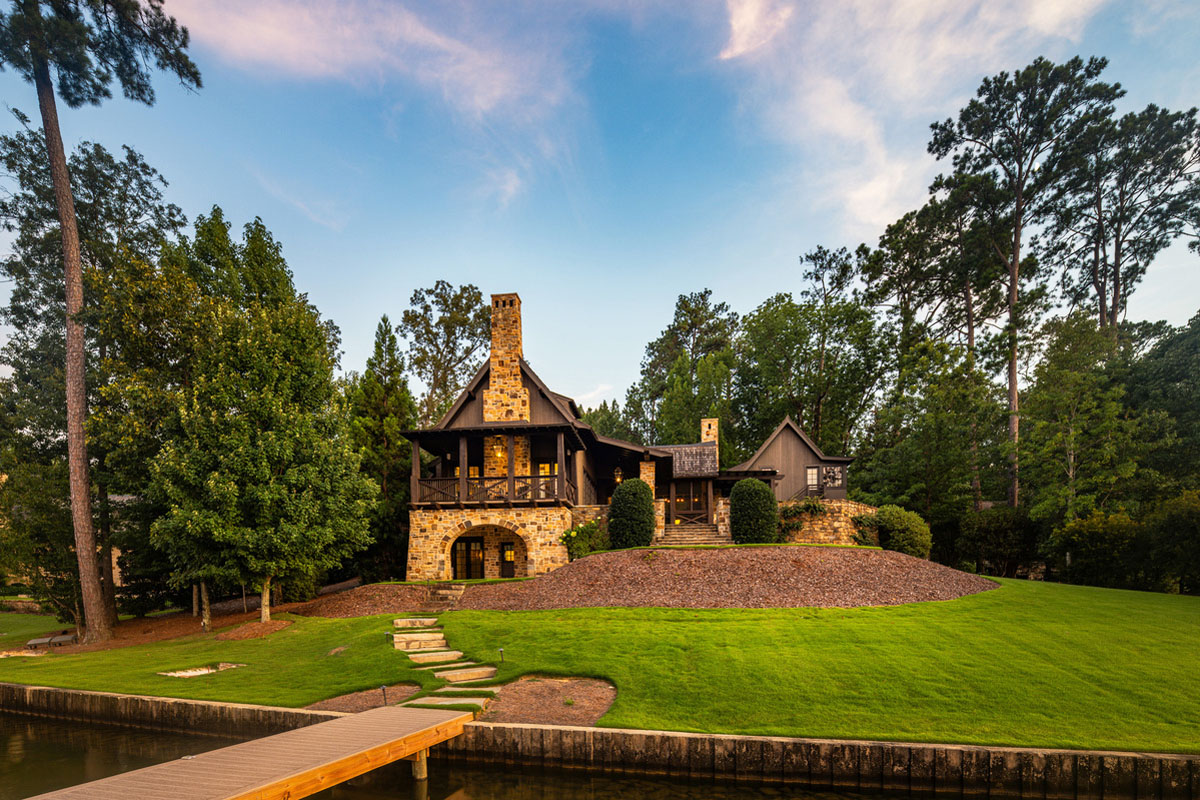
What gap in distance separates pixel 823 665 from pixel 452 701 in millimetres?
6542

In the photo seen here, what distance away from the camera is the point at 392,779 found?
7.46 meters

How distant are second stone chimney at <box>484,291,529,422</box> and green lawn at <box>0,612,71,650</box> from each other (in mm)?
16635

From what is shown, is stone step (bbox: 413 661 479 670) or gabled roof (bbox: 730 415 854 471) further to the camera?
gabled roof (bbox: 730 415 854 471)

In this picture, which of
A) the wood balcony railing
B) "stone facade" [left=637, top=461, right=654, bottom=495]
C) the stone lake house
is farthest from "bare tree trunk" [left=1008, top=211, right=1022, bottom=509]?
the wood balcony railing

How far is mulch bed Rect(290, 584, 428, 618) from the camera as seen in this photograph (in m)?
16.4

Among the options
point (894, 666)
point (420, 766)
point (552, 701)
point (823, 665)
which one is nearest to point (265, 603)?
point (420, 766)

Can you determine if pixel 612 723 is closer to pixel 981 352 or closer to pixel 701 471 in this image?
pixel 701 471

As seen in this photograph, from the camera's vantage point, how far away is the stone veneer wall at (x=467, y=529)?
20.0m

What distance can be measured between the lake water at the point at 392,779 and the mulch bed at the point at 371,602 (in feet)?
23.2

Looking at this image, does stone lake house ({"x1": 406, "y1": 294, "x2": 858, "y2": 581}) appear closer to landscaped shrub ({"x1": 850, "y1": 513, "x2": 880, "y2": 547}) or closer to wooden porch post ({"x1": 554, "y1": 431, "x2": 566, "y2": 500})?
wooden porch post ({"x1": 554, "y1": 431, "x2": 566, "y2": 500})

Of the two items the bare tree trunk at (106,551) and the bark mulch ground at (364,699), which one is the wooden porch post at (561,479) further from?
the bare tree trunk at (106,551)

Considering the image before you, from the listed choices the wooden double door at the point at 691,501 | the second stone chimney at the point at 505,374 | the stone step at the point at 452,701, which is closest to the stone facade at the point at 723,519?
the wooden double door at the point at 691,501

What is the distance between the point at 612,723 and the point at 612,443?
17277mm

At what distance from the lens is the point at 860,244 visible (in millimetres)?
40000
